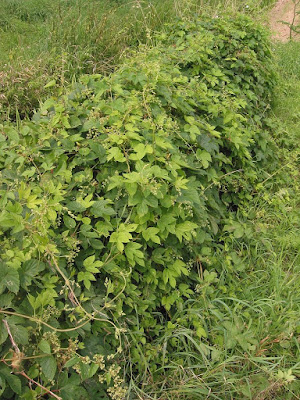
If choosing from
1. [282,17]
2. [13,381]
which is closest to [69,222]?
[13,381]

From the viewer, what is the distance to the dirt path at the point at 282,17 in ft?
22.4

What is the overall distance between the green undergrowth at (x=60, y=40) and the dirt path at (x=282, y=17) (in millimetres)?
1393

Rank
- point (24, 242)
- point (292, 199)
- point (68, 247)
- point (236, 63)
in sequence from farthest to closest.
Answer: point (236, 63) < point (292, 199) < point (68, 247) < point (24, 242)

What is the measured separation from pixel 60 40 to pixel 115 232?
3.50 meters

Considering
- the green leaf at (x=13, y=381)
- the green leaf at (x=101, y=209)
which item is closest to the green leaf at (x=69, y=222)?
the green leaf at (x=101, y=209)

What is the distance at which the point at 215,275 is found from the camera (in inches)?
99.0

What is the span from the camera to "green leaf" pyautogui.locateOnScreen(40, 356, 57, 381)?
1.56 metres

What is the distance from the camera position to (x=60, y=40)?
472cm

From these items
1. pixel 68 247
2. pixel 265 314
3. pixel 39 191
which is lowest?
pixel 265 314

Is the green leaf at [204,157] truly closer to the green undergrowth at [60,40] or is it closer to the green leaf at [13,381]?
the green undergrowth at [60,40]

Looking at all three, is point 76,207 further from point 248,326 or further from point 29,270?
point 248,326

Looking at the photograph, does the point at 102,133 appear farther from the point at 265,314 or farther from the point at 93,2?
the point at 93,2

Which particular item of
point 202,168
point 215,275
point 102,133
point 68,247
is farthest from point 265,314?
point 102,133

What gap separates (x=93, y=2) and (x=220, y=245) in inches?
172
